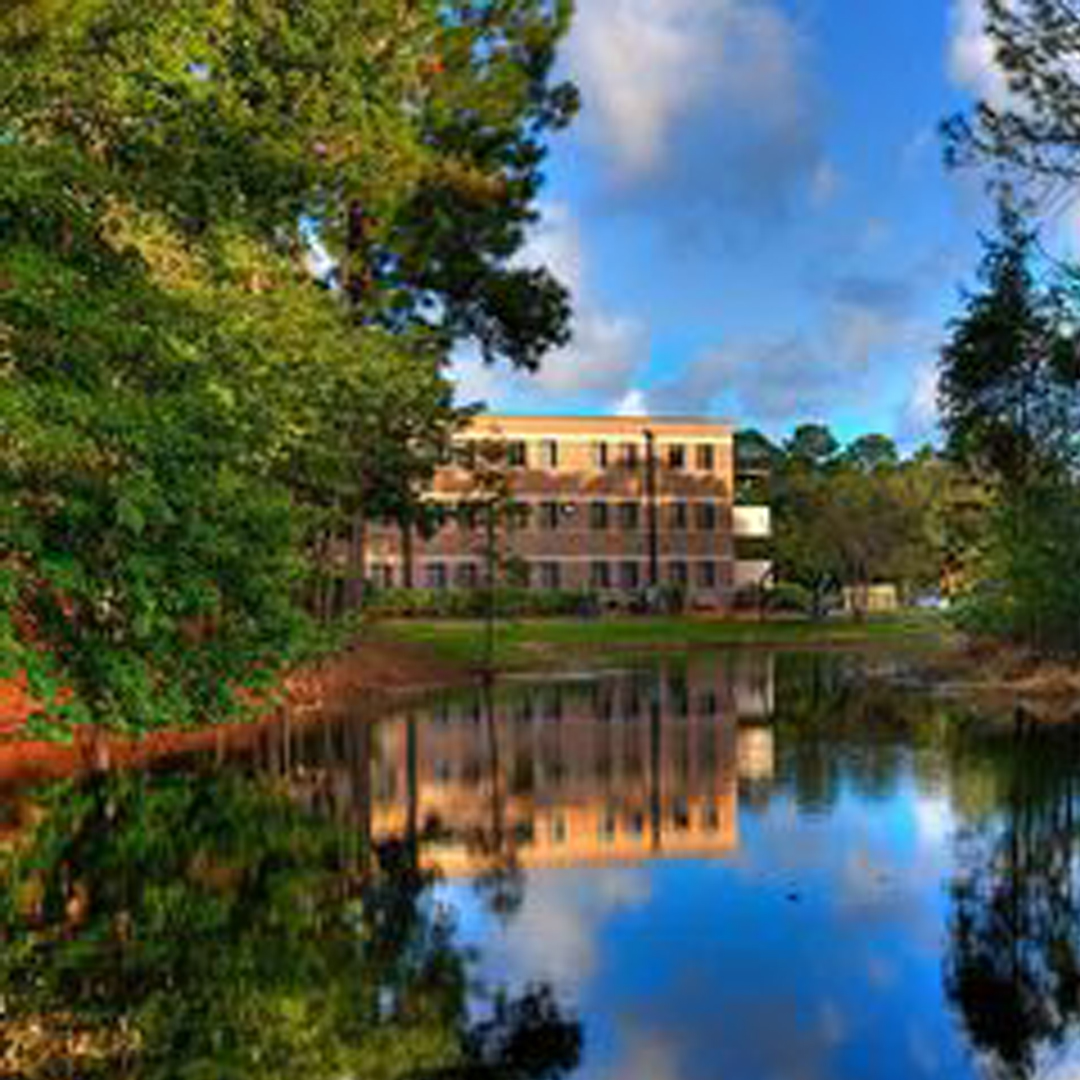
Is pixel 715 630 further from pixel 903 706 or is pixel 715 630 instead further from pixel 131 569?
pixel 131 569

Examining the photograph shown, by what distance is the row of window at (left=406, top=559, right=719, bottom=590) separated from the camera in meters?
80.5

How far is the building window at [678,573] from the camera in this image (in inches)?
3423

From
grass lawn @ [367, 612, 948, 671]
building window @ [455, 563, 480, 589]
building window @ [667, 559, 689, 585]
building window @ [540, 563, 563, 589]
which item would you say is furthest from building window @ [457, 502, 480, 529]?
building window @ [667, 559, 689, 585]

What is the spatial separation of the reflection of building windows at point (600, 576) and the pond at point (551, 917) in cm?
6208

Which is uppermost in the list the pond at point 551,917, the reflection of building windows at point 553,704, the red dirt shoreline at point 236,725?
the red dirt shoreline at point 236,725

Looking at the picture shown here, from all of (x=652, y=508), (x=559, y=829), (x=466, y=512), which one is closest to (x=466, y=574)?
(x=652, y=508)

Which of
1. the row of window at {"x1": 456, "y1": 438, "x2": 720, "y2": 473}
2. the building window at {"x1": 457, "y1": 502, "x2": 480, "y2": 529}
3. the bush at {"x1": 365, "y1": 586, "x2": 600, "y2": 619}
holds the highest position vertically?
the row of window at {"x1": 456, "y1": 438, "x2": 720, "y2": 473}

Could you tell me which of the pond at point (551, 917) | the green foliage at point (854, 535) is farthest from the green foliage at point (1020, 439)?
the green foliage at point (854, 535)

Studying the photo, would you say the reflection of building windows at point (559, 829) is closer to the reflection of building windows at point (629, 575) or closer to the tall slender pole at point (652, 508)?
the reflection of building windows at point (629, 575)

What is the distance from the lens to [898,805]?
1738 cm

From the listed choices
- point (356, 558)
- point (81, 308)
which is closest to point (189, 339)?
point (81, 308)

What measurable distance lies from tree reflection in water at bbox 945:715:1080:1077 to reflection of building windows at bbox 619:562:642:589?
216ft

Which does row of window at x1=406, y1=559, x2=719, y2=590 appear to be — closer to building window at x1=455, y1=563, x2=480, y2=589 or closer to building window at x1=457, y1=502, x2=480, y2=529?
building window at x1=455, y1=563, x2=480, y2=589

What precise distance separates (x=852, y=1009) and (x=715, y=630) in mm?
58350
